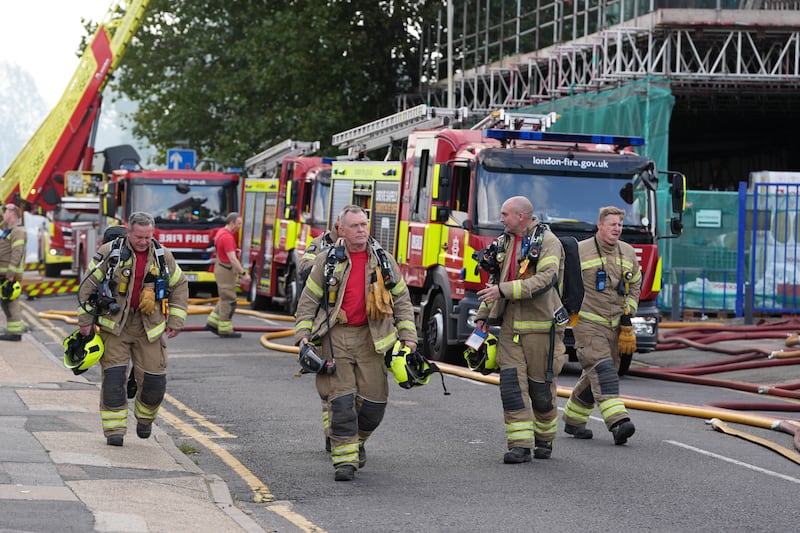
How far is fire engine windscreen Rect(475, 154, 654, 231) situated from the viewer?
1644cm

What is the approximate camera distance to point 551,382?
10109 mm

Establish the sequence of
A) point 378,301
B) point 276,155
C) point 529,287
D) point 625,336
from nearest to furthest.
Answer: point 378,301 < point 529,287 < point 625,336 < point 276,155

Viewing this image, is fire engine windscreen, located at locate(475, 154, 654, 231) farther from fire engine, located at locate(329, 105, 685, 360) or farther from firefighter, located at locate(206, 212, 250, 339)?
firefighter, located at locate(206, 212, 250, 339)

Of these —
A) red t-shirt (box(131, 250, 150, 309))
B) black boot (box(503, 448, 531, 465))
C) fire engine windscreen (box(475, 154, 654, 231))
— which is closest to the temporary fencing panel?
fire engine windscreen (box(475, 154, 654, 231))

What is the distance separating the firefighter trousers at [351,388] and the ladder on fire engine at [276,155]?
712 inches

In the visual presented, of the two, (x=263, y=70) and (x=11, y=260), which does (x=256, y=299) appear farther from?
(x=263, y=70)

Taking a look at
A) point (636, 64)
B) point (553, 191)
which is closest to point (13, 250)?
point (553, 191)

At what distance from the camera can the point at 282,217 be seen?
87.3ft

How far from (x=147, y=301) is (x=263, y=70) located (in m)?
30.5

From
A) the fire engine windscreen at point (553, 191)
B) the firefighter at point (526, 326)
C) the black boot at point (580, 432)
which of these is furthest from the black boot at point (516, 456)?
the fire engine windscreen at point (553, 191)

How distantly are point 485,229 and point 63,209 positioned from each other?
22340 millimetres

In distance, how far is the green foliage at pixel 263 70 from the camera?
40.1 meters

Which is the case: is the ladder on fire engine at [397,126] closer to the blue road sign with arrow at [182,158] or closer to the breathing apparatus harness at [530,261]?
the blue road sign with arrow at [182,158]

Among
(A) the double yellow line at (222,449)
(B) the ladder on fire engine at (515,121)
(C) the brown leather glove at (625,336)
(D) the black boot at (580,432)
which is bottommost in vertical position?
(A) the double yellow line at (222,449)
